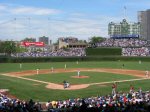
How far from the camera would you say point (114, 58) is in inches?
2906

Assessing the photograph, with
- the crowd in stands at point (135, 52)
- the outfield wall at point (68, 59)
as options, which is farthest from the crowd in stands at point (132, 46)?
the outfield wall at point (68, 59)

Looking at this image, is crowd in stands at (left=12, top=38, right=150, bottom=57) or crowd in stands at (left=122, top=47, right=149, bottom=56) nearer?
crowd in stands at (left=122, top=47, right=149, bottom=56)

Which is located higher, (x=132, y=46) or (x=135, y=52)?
(x=132, y=46)

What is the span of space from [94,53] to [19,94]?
161 ft

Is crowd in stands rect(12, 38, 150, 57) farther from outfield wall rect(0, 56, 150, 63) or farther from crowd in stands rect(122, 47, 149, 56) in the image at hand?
outfield wall rect(0, 56, 150, 63)

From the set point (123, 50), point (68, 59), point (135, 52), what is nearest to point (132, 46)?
point (123, 50)

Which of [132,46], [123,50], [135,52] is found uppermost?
[132,46]

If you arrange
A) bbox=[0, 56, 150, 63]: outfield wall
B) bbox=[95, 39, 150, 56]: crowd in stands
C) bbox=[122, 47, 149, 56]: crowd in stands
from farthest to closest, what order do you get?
bbox=[95, 39, 150, 56]: crowd in stands, bbox=[122, 47, 149, 56]: crowd in stands, bbox=[0, 56, 150, 63]: outfield wall

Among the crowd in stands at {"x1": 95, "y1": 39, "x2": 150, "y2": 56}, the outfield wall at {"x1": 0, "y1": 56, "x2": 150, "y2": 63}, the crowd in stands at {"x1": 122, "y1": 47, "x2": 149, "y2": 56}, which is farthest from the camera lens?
the crowd in stands at {"x1": 95, "y1": 39, "x2": 150, "y2": 56}

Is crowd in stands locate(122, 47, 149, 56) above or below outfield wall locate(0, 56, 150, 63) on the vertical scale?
above

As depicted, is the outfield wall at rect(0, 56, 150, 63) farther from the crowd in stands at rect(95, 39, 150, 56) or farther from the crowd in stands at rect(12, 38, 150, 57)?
the crowd in stands at rect(95, 39, 150, 56)

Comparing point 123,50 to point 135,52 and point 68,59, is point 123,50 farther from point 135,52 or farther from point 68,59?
point 68,59

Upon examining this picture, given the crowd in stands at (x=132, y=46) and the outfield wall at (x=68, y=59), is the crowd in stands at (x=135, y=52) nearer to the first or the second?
the crowd in stands at (x=132, y=46)

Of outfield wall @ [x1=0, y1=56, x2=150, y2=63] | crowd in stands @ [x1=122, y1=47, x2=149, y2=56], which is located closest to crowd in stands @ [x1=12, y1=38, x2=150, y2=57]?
crowd in stands @ [x1=122, y1=47, x2=149, y2=56]
